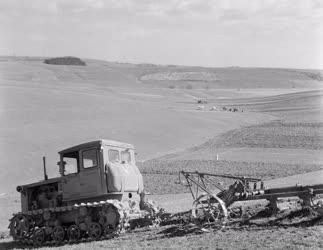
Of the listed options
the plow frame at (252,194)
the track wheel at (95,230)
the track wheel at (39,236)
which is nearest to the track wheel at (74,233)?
the track wheel at (95,230)

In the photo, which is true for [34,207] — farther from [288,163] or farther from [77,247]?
[288,163]

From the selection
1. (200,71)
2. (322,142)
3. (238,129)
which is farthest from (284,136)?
(200,71)

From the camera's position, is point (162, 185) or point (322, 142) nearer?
point (162, 185)

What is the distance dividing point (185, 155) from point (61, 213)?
24252 mm

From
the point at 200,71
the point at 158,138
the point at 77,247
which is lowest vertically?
the point at 77,247

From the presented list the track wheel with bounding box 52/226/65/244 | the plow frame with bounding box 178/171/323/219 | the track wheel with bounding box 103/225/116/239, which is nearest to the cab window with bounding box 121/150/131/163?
the track wheel with bounding box 103/225/116/239

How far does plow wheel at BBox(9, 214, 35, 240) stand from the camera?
65.1ft

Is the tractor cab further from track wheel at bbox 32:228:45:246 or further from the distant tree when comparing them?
the distant tree

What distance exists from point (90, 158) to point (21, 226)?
3.39 meters

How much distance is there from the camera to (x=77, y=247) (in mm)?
16641

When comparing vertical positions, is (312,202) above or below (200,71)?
below

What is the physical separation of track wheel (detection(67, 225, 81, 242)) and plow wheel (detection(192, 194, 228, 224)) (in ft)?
13.1

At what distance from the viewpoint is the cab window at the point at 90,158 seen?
745 inches

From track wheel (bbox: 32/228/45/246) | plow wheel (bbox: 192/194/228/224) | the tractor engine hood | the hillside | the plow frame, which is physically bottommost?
track wheel (bbox: 32/228/45/246)
